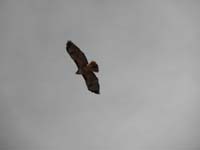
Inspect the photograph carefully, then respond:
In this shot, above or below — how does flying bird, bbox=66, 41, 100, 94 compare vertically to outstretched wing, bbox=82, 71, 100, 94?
above

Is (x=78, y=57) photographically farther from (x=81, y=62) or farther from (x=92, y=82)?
(x=92, y=82)

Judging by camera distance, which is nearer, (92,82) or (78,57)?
(78,57)

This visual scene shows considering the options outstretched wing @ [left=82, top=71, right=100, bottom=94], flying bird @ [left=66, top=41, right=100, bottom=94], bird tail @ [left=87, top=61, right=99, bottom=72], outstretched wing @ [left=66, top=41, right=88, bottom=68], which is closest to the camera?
bird tail @ [left=87, top=61, right=99, bottom=72]

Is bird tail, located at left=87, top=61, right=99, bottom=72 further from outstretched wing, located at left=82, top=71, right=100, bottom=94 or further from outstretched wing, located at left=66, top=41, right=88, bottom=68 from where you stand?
outstretched wing, located at left=82, top=71, right=100, bottom=94

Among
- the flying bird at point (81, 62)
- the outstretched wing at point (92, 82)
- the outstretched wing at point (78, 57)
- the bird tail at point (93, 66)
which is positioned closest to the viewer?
the bird tail at point (93, 66)

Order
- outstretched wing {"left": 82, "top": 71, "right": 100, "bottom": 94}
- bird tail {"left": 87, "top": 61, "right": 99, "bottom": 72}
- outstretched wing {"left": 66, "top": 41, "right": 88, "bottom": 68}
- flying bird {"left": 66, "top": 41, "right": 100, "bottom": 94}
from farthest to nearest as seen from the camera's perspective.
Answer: outstretched wing {"left": 82, "top": 71, "right": 100, "bottom": 94}, outstretched wing {"left": 66, "top": 41, "right": 88, "bottom": 68}, flying bird {"left": 66, "top": 41, "right": 100, "bottom": 94}, bird tail {"left": 87, "top": 61, "right": 99, "bottom": 72}

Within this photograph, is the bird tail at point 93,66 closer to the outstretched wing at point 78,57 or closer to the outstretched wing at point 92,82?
the outstretched wing at point 78,57

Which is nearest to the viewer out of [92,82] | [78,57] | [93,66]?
[93,66]

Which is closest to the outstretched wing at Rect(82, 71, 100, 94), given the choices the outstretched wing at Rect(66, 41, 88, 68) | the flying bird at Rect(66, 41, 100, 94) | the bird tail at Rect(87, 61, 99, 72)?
the flying bird at Rect(66, 41, 100, 94)

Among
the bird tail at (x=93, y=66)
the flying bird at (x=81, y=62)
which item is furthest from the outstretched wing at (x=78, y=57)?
the bird tail at (x=93, y=66)

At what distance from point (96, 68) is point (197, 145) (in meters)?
128

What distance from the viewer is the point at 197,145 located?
511 feet

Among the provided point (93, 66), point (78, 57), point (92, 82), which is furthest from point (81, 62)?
point (92, 82)

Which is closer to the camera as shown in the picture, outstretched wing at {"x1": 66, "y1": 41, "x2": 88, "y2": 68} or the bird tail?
the bird tail
